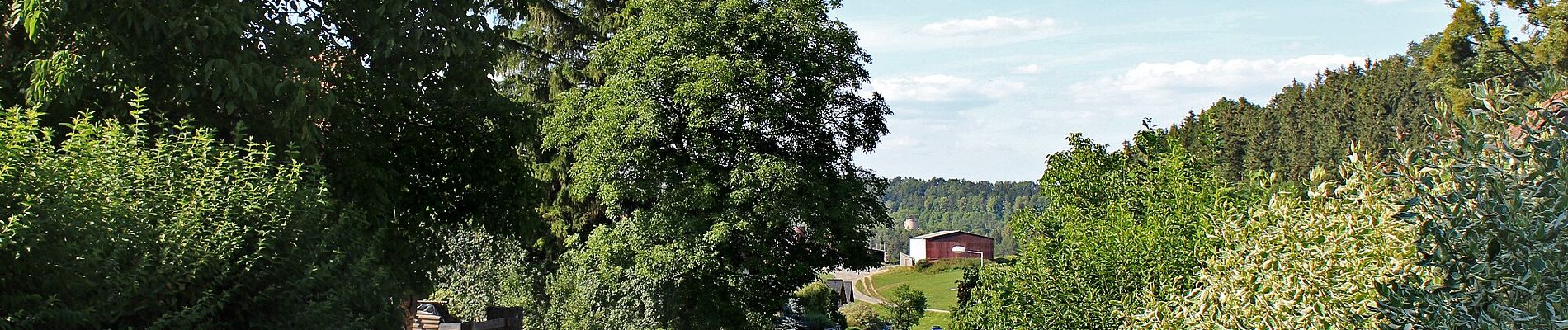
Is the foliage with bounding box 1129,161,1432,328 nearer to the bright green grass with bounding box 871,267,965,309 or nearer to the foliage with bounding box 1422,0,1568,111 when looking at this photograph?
the foliage with bounding box 1422,0,1568,111

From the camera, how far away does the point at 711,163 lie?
25.8 m

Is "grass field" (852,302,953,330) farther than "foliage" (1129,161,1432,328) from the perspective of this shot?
Yes

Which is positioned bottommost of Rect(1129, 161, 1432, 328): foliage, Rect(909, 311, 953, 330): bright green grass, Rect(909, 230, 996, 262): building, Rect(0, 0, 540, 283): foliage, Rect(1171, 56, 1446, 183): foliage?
Rect(909, 311, 953, 330): bright green grass

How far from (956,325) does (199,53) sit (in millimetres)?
11467

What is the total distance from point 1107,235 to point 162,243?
10.3 m

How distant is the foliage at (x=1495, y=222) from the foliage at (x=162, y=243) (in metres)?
6.96

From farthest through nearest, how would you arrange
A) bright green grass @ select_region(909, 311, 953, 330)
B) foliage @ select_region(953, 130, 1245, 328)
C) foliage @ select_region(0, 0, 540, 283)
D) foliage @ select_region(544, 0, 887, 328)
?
bright green grass @ select_region(909, 311, 953, 330) → foliage @ select_region(544, 0, 887, 328) → foliage @ select_region(953, 130, 1245, 328) → foliage @ select_region(0, 0, 540, 283)

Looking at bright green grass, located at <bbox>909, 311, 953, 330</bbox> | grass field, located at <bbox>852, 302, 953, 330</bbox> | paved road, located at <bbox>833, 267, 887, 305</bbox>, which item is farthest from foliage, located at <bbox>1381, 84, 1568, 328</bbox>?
paved road, located at <bbox>833, 267, 887, 305</bbox>

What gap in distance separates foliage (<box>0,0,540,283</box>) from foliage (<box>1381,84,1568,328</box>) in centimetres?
826

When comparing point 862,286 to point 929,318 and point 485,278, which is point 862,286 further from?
point 485,278

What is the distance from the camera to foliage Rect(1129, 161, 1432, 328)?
8.96 m

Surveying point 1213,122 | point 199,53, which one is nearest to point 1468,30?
point 1213,122

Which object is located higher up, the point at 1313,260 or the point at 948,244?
the point at 948,244

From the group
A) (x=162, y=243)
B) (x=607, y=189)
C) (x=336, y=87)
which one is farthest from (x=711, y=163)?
(x=162, y=243)
